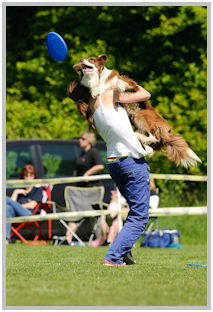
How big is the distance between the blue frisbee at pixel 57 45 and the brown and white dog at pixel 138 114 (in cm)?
25

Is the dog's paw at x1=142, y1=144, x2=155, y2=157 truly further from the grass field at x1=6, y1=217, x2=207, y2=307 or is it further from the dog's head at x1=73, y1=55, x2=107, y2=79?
the grass field at x1=6, y1=217, x2=207, y2=307

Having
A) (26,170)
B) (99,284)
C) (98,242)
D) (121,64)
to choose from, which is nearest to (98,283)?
(99,284)

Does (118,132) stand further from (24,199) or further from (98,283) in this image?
(24,199)

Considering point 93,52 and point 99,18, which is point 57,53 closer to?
point 93,52

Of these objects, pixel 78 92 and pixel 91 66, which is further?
pixel 78 92

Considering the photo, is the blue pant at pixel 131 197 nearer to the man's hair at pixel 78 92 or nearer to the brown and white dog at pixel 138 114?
the brown and white dog at pixel 138 114

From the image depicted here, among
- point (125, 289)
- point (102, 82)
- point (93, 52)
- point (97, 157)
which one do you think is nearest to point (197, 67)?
point (93, 52)

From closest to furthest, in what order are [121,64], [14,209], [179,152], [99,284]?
[99,284], [179,152], [14,209], [121,64]

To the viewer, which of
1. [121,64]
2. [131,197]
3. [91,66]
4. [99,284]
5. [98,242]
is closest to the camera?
[99,284]

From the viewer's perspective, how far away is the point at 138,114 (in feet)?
19.2

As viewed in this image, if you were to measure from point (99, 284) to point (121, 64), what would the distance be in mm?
10891

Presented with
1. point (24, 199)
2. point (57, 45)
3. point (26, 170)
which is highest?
point (57, 45)

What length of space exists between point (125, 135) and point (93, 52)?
843 cm

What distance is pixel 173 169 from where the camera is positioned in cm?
1265
